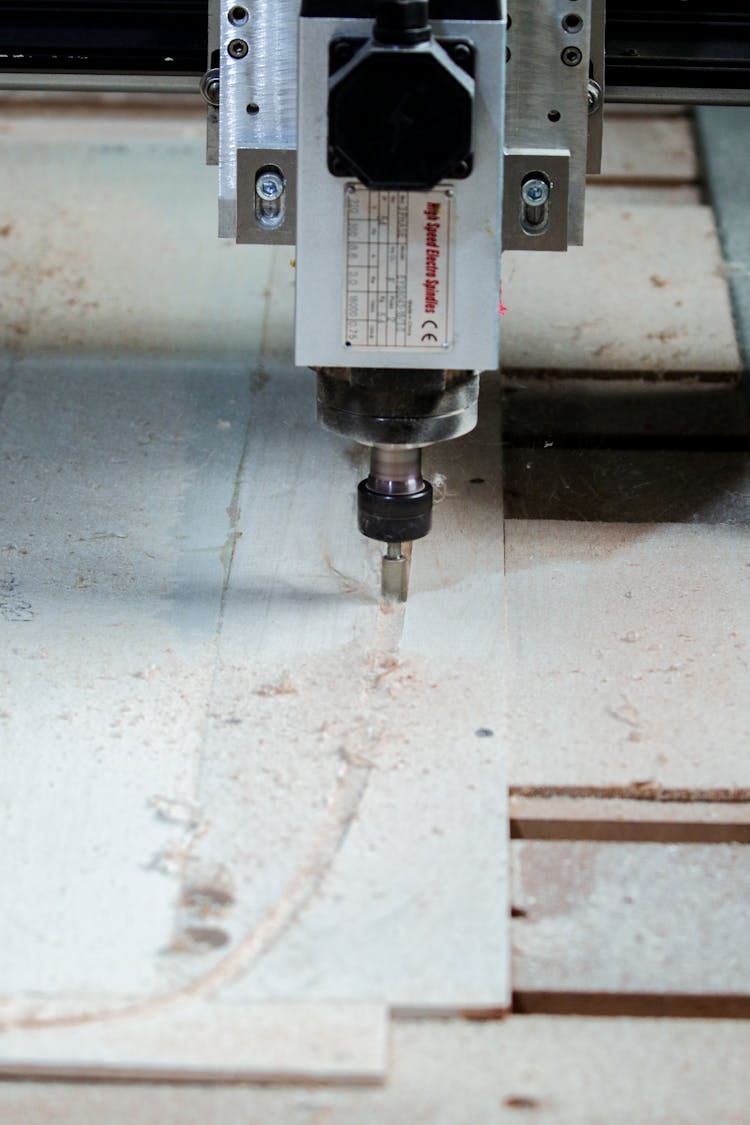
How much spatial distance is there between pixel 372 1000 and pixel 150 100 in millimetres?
2114

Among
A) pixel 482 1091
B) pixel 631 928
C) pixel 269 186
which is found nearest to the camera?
pixel 482 1091

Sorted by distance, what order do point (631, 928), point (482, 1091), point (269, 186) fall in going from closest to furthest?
point (482, 1091), point (631, 928), point (269, 186)

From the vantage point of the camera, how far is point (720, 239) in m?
2.29

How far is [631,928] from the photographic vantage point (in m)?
1.17

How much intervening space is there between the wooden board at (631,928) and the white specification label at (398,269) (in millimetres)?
462

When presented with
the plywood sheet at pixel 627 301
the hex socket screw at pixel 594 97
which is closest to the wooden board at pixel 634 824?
the hex socket screw at pixel 594 97

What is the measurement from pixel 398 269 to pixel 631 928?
58 centimetres

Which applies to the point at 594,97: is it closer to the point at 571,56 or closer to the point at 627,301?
the point at 571,56

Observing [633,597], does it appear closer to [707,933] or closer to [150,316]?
[707,933]

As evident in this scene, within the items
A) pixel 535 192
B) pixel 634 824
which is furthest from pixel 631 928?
pixel 535 192

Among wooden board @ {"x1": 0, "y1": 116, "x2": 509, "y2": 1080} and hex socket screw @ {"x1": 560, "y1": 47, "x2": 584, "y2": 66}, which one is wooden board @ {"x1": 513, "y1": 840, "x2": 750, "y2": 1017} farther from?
hex socket screw @ {"x1": 560, "y1": 47, "x2": 584, "y2": 66}

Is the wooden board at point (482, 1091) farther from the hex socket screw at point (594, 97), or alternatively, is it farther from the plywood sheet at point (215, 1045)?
the hex socket screw at point (594, 97)

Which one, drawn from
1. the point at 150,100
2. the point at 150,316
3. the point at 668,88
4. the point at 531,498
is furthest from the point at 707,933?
the point at 150,100

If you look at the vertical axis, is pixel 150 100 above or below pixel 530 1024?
above
